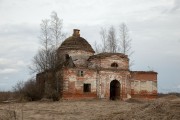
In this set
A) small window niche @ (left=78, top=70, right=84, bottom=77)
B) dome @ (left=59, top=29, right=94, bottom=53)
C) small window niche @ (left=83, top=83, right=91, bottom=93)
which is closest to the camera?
small window niche @ (left=78, top=70, right=84, bottom=77)

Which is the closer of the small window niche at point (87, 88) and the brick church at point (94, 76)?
the brick church at point (94, 76)

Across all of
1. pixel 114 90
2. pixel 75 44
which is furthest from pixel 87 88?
pixel 75 44

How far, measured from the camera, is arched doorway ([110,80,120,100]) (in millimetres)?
38344

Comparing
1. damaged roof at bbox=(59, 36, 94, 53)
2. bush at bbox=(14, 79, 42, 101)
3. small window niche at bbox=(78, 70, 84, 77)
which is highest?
damaged roof at bbox=(59, 36, 94, 53)

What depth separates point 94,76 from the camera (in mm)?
36594

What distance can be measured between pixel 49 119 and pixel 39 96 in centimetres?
1907

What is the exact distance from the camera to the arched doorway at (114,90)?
3834cm

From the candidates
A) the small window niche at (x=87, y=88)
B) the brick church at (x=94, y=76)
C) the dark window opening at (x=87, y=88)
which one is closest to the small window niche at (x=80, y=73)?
the brick church at (x=94, y=76)

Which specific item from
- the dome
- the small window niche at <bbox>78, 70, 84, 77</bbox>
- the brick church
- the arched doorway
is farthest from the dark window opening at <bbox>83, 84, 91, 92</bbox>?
the dome

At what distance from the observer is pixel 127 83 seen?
1500 inches

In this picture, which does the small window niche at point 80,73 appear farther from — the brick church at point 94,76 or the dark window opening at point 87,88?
the dark window opening at point 87,88

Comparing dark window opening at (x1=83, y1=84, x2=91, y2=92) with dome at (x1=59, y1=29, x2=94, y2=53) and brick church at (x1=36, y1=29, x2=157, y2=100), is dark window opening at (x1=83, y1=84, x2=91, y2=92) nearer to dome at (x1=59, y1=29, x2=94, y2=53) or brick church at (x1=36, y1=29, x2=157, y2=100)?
brick church at (x1=36, y1=29, x2=157, y2=100)

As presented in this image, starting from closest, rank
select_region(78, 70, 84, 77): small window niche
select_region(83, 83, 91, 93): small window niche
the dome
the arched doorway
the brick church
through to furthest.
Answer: the brick church < select_region(78, 70, 84, 77): small window niche < select_region(83, 83, 91, 93): small window niche < the arched doorway < the dome

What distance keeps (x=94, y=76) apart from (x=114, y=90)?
4.13 metres
